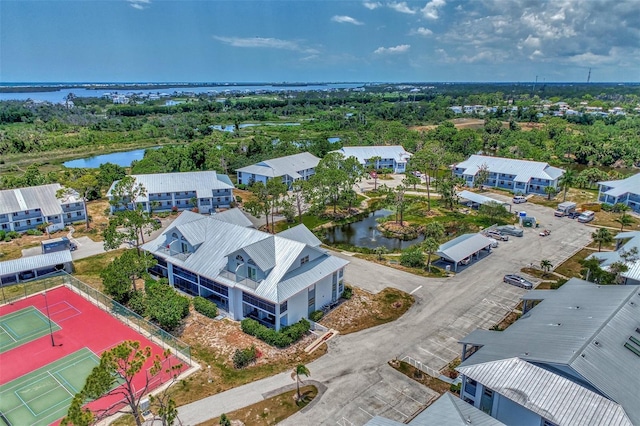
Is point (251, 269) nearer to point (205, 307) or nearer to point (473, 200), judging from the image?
point (205, 307)

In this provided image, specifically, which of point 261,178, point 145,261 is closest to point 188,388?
point 145,261

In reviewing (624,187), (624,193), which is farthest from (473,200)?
(624,187)

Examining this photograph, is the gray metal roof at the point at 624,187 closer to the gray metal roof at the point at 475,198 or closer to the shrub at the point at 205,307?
the gray metal roof at the point at 475,198

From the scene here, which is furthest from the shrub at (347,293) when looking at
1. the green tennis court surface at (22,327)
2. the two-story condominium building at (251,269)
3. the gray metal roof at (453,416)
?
the green tennis court surface at (22,327)

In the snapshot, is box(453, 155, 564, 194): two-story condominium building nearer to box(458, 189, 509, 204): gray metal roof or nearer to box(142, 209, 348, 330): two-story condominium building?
box(458, 189, 509, 204): gray metal roof

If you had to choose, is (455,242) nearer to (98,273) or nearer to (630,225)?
(630,225)

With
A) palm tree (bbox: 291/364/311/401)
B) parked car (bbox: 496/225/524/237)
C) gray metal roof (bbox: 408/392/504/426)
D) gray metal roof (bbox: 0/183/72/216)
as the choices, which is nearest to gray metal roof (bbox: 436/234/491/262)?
parked car (bbox: 496/225/524/237)
